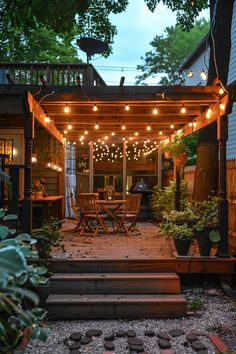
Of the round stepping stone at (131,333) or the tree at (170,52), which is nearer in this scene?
the round stepping stone at (131,333)

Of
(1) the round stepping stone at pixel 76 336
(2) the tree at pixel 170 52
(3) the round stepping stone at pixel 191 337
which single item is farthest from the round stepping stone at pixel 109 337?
(2) the tree at pixel 170 52

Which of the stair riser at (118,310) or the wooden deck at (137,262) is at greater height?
the wooden deck at (137,262)

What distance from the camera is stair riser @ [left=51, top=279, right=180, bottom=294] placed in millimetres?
5164

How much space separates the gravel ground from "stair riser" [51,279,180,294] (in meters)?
0.38

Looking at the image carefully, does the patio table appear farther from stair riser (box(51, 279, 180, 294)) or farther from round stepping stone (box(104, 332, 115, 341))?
round stepping stone (box(104, 332, 115, 341))

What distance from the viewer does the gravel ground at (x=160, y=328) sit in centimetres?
386

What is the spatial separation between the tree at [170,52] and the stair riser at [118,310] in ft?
89.6

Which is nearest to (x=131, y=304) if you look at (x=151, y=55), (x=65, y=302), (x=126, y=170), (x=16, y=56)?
(x=65, y=302)

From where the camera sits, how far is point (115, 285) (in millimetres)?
5180

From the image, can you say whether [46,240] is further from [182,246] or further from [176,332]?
[176,332]

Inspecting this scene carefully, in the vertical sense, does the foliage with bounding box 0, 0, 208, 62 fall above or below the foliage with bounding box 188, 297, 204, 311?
above

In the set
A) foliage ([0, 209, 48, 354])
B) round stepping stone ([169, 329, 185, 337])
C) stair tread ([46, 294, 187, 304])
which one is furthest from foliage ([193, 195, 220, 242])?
foliage ([0, 209, 48, 354])

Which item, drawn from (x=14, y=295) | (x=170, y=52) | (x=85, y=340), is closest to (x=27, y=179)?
(x=85, y=340)

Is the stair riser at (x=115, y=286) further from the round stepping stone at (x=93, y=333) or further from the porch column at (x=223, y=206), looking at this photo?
the porch column at (x=223, y=206)
